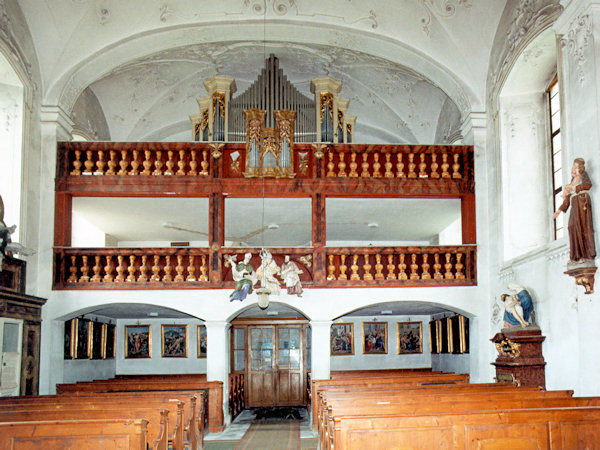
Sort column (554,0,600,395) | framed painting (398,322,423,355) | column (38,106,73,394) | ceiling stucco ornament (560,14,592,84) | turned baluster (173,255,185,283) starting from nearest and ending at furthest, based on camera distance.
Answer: column (554,0,600,395) → ceiling stucco ornament (560,14,592,84) → column (38,106,73,394) → turned baluster (173,255,185,283) → framed painting (398,322,423,355)

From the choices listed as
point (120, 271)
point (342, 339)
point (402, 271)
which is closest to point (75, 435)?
point (120, 271)

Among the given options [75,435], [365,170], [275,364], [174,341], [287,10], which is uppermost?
[287,10]

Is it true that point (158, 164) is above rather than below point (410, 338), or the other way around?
above

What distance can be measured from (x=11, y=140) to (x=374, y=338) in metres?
12.2

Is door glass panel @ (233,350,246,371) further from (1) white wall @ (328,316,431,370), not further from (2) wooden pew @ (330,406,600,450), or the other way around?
(2) wooden pew @ (330,406,600,450)

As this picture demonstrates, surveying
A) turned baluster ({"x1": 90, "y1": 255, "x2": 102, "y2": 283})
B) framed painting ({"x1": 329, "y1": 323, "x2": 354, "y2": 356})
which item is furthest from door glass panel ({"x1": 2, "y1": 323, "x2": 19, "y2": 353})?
framed painting ({"x1": 329, "y1": 323, "x2": 354, "y2": 356})

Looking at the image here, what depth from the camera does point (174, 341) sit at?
21.4 m

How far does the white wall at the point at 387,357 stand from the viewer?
70.6ft

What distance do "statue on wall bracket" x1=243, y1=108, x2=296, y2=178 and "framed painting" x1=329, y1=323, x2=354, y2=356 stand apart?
7.45 m

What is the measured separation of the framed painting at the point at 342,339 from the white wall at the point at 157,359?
4.07m

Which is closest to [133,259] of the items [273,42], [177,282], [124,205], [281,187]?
[177,282]

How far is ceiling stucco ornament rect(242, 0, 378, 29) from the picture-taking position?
16078mm

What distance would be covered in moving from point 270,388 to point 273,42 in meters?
10.3

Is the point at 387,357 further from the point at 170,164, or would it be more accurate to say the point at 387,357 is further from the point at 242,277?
the point at 170,164
